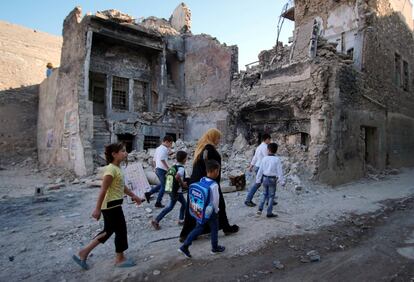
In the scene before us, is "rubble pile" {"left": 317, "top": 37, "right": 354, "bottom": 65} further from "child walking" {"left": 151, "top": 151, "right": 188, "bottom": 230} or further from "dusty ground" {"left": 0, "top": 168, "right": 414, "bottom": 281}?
"child walking" {"left": 151, "top": 151, "right": 188, "bottom": 230}

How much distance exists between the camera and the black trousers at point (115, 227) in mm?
3244

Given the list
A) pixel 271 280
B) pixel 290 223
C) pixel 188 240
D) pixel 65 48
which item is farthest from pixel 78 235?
pixel 65 48

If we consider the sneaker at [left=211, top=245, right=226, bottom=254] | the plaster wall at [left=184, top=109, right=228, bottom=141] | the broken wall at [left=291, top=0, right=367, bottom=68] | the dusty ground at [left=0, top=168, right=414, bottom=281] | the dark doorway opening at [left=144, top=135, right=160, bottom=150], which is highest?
the broken wall at [left=291, top=0, right=367, bottom=68]

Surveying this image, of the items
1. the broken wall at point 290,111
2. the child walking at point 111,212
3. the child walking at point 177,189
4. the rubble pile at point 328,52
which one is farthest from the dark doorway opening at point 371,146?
the child walking at point 111,212

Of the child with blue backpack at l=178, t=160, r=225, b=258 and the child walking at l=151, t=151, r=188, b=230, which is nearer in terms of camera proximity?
the child with blue backpack at l=178, t=160, r=225, b=258

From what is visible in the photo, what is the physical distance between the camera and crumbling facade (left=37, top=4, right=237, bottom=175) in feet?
40.8

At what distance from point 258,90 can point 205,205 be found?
9276 millimetres

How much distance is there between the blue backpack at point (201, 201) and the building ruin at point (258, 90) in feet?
20.6

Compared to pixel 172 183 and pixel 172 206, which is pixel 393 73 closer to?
pixel 172 183

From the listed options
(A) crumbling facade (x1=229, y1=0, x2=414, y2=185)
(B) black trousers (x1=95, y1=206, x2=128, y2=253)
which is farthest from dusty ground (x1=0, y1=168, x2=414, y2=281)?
(A) crumbling facade (x1=229, y1=0, x2=414, y2=185)

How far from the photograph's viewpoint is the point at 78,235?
4.49m

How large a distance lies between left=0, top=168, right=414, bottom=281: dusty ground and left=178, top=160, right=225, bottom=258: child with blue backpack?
0.19 meters

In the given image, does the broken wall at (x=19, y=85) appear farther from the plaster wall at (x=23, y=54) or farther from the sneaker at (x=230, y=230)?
the sneaker at (x=230, y=230)

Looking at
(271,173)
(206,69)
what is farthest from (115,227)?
(206,69)
